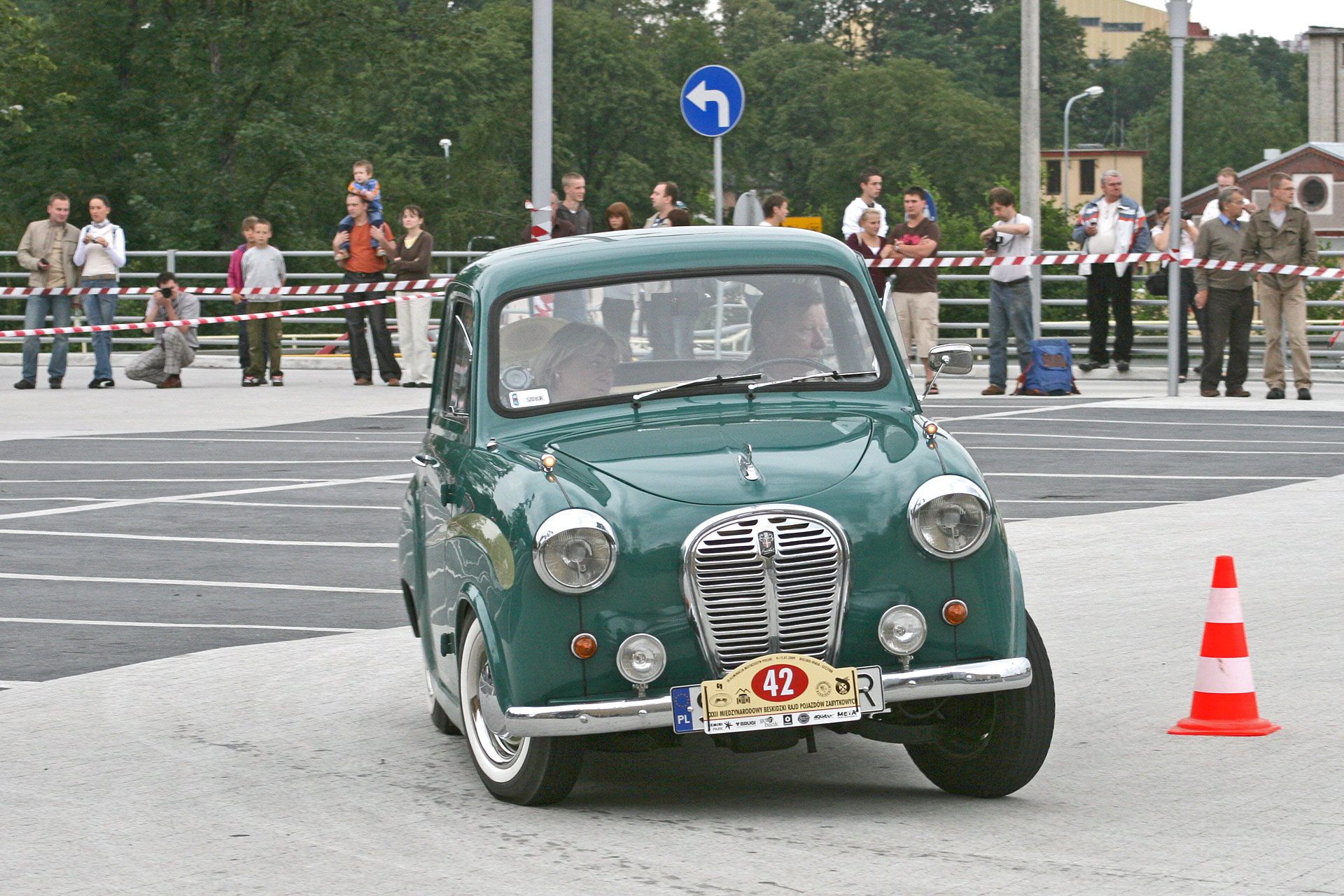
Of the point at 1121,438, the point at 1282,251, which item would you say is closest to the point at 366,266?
the point at 1121,438

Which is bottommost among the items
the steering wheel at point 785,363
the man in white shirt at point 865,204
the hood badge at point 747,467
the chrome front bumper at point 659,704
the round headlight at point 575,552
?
the chrome front bumper at point 659,704

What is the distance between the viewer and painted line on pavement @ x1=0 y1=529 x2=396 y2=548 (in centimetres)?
1205

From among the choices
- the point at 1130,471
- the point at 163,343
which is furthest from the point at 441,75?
the point at 1130,471

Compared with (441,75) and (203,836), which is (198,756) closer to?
(203,836)

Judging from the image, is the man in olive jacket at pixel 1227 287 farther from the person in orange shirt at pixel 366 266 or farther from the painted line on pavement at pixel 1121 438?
the person in orange shirt at pixel 366 266

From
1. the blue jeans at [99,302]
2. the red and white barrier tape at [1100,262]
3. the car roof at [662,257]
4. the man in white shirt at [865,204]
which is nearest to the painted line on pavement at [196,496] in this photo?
the car roof at [662,257]

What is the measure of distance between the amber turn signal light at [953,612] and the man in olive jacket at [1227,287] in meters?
14.9

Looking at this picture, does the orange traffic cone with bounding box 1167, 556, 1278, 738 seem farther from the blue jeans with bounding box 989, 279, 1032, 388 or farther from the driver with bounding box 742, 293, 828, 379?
the blue jeans with bounding box 989, 279, 1032, 388

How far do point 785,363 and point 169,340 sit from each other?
18.7 meters

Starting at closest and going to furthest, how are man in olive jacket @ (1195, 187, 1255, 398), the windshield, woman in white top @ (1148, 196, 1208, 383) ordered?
the windshield
man in olive jacket @ (1195, 187, 1255, 398)
woman in white top @ (1148, 196, 1208, 383)

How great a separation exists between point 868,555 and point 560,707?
3.22 feet

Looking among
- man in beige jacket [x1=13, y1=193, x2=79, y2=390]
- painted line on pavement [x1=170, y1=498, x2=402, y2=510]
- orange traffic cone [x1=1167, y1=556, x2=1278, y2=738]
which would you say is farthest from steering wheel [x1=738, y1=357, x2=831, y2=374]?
man in beige jacket [x1=13, y1=193, x2=79, y2=390]

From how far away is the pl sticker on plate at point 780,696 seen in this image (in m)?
5.88

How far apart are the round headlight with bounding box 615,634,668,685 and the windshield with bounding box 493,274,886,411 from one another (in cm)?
120
